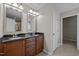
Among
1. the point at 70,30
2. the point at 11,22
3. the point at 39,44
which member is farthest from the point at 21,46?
the point at 70,30

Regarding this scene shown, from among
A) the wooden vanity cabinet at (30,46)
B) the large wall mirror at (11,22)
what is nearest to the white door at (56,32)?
the wooden vanity cabinet at (30,46)

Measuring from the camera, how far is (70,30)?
1.73m

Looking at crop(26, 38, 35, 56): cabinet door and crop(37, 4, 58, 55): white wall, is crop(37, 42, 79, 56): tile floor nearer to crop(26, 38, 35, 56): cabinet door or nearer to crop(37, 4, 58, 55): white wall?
crop(37, 4, 58, 55): white wall

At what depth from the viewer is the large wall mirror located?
1.93 meters

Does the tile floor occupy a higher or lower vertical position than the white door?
lower

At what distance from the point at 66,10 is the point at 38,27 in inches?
23.7

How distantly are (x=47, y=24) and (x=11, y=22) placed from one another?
0.73 metres

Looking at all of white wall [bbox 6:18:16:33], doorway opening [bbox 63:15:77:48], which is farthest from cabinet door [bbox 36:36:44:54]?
white wall [bbox 6:18:16:33]

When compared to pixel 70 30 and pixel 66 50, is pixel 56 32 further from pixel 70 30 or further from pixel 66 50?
pixel 66 50

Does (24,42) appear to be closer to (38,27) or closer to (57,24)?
(38,27)

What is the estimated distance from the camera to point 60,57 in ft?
5.12

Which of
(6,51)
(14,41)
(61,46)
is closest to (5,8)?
(14,41)

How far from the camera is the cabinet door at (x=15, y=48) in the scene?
1.54m

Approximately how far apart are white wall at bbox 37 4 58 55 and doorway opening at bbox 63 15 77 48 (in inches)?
8.9
